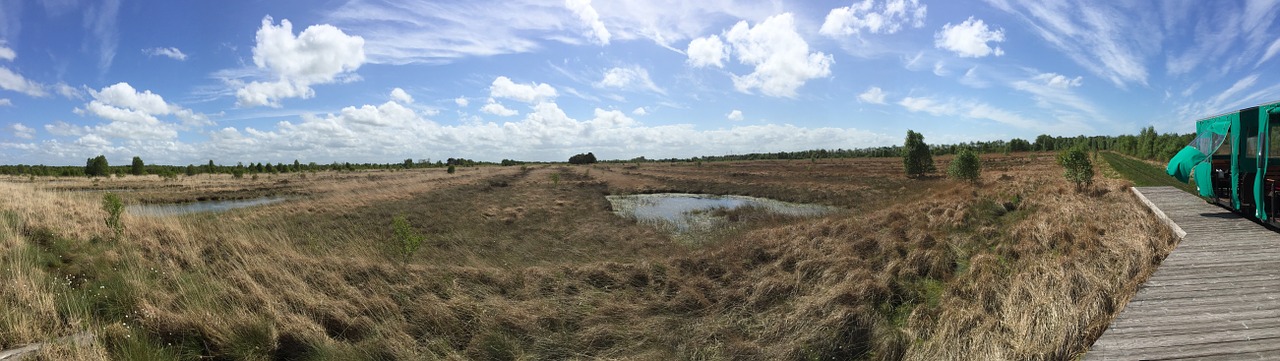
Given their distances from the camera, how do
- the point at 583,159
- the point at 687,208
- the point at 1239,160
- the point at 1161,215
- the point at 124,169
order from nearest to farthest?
the point at 1239,160 → the point at 1161,215 → the point at 687,208 → the point at 124,169 → the point at 583,159

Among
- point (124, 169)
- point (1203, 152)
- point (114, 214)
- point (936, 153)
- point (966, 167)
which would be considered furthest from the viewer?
point (936, 153)

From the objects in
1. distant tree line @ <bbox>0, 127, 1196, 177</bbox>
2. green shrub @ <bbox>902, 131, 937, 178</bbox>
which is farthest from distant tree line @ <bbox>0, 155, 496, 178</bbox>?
green shrub @ <bbox>902, 131, 937, 178</bbox>

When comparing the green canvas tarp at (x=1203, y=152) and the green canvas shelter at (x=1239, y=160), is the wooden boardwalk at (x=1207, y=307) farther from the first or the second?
→ the green canvas tarp at (x=1203, y=152)

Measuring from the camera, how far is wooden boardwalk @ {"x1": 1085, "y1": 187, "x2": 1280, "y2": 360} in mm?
4414

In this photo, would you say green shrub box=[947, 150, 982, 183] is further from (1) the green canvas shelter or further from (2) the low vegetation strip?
(1) the green canvas shelter

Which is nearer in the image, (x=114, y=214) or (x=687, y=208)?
(x=114, y=214)

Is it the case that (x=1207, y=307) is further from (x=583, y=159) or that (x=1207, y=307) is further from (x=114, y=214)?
(x=583, y=159)

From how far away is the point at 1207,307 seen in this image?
5.34 m

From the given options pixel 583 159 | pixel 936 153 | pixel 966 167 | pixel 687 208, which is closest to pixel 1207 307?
pixel 687 208

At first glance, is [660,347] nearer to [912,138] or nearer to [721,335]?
[721,335]

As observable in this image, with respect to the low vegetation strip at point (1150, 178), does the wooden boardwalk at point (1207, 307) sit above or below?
below

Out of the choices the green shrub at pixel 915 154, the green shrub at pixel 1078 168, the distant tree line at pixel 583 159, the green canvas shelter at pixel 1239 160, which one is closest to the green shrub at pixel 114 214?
the green canvas shelter at pixel 1239 160

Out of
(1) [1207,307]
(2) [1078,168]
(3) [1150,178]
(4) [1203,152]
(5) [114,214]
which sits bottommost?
(1) [1207,307]

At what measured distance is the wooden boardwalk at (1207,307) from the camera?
174 inches
